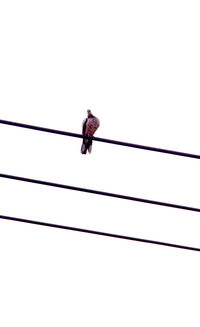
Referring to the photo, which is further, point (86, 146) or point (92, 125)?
point (92, 125)

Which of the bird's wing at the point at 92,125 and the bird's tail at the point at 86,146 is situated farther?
the bird's wing at the point at 92,125

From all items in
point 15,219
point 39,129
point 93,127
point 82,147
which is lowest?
point 15,219

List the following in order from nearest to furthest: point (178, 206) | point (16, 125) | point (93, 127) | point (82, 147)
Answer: point (16, 125), point (178, 206), point (82, 147), point (93, 127)

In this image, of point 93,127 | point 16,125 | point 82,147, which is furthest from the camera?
point 93,127

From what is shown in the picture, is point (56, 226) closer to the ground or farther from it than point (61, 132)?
closer to the ground

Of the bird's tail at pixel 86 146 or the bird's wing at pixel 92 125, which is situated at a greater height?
the bird's wing at pixel 92 125

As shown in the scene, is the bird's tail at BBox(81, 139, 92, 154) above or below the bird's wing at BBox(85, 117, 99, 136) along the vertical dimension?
below

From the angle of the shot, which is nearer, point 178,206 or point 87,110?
point 178,206

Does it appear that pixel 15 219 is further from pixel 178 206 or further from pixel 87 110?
pixel 87 110

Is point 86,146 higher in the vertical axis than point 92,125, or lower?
lower

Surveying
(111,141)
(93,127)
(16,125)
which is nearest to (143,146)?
(111,141)

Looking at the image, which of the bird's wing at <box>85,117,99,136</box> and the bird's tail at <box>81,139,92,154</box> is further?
the bird's wing at <box>85,117,99,136</box>
